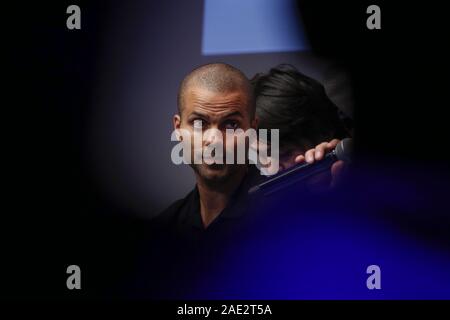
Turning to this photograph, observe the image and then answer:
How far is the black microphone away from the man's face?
22cm

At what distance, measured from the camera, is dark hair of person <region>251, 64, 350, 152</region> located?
3104 mm

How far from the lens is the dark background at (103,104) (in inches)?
123

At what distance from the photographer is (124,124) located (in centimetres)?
313

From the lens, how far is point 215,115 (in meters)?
3.04

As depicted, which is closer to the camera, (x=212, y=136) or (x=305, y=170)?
(x=305, y=170)

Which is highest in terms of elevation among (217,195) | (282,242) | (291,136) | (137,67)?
(137,67)

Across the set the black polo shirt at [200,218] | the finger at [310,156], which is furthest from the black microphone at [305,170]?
the black polo shirt at [200,218]

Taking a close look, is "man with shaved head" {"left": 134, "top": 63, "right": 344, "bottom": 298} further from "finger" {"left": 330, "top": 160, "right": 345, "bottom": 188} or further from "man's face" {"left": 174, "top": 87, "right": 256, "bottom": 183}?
"finger" {"left": 330, "top": 160, "right": 345, "bottom": 188}

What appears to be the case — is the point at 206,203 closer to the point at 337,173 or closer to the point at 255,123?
the point at 255,123

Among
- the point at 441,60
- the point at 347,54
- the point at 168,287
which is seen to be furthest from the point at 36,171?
the point at 441,60

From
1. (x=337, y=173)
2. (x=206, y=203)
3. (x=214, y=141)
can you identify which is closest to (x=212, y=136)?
(x=214, y=141)

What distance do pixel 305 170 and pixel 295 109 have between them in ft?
1.07
